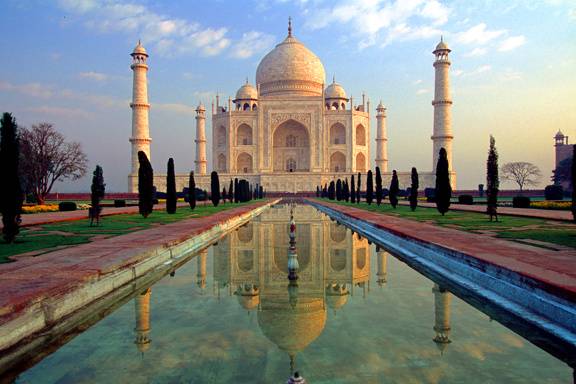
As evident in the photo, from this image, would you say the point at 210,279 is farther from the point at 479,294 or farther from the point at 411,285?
the point at 479,294

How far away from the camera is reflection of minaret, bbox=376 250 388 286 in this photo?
4867 millimetres

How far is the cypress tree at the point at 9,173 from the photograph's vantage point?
6973 millimetres

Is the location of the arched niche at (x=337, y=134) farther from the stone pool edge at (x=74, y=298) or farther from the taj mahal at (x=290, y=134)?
the stone pool edge at (x=74, y=298)

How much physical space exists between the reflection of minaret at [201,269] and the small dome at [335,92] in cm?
4158

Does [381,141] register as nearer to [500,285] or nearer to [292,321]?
[500,285]

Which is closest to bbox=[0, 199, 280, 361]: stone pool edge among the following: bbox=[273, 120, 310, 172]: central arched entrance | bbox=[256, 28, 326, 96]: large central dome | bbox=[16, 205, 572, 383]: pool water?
bbox=[16, 205, 572, 383]: pool water

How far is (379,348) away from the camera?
2.78m

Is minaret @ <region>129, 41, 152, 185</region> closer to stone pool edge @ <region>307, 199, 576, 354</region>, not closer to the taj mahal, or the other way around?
the taj mahal

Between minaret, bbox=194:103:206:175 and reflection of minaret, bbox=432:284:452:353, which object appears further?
minaret, bbox=194:103:206:175

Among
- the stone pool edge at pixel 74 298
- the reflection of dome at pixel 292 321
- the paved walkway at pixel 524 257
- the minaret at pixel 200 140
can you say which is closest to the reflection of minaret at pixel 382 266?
the paved walkway at pixel 524 257

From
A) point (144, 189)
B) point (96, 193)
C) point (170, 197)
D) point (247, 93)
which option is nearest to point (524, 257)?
point (96, 193)

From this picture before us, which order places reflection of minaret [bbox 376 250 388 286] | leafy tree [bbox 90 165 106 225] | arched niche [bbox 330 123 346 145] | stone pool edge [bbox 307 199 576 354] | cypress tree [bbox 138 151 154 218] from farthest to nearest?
arched niche [bbox 330 123 346 145]
cypress tree [bbox 138 151 154 218]
leafy tree [bbox 90 165 106 225]
reflection of minaret [bbox 376 250 388 286]
stone pool edge [bbox 307 199 576 354]

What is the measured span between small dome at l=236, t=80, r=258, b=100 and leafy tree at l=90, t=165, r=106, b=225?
36.1 meters

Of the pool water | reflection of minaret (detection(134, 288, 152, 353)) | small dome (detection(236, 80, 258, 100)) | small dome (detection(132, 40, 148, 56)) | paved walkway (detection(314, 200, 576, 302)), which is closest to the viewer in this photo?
the pool water
